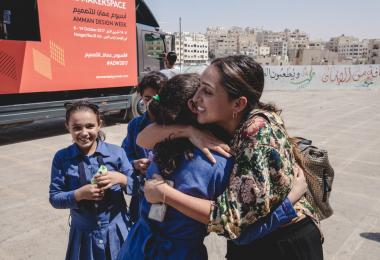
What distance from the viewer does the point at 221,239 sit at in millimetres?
3318

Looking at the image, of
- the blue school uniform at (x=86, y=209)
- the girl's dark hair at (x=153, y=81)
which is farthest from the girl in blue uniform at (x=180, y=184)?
the girl's dark hair at (x=153, y=81)

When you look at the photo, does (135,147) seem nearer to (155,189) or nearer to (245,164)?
(155,189)

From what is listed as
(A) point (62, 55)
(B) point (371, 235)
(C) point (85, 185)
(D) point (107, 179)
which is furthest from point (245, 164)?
(A) point (62, 55)

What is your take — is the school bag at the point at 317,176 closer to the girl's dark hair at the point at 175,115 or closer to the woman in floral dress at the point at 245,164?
the woman in floral dress at the point at 245,164

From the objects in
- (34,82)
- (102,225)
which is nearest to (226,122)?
(102,225)

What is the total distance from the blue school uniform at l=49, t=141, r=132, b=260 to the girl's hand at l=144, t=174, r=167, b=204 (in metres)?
0.79

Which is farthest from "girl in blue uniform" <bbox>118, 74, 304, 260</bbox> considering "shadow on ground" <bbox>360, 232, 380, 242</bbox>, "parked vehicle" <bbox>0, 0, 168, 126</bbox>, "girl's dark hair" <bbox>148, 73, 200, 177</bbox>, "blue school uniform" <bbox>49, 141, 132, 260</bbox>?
"parked vehicle" <bbox>0, 0, 168, 126</bbox>

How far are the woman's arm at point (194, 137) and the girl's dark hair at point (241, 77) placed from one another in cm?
17

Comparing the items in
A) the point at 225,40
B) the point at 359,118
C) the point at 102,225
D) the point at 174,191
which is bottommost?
the point at 359,118

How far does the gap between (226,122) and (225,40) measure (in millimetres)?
192895

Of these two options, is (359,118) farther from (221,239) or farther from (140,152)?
(140,152)

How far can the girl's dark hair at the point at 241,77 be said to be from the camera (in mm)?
1149

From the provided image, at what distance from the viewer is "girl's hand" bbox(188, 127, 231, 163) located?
116cm

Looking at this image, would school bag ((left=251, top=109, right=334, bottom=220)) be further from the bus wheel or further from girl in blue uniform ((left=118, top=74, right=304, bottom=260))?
the bus wheel
